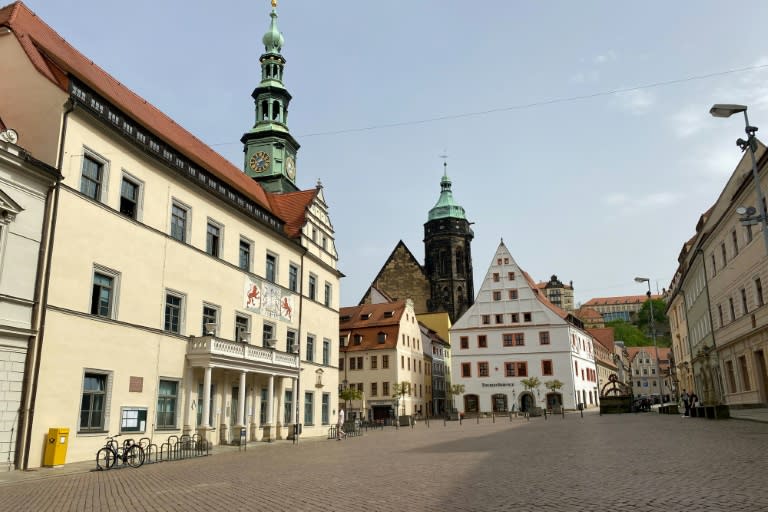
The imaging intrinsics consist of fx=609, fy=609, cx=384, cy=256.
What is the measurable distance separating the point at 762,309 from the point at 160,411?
88.6 ft

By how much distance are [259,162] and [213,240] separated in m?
18.5

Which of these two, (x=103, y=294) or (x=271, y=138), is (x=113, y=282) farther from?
(x=271, y=138)

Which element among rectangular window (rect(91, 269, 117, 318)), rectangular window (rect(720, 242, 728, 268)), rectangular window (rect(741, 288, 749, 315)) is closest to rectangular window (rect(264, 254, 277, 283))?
rectangular window (rect(91, 269, 117, 318))

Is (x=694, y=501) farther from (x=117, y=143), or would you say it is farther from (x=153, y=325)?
(x=117, y=143)

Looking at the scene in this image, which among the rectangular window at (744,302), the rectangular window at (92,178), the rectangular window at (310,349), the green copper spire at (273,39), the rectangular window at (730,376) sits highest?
the green copper spire at (273,39)

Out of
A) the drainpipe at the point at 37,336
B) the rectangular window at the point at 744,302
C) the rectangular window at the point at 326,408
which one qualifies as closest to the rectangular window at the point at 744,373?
the rectangular window at the point at 744,302

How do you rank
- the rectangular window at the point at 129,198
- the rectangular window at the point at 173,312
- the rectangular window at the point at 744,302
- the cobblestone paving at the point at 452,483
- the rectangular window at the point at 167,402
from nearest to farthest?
1. the cobblestone paving at the point at 452,483
2. the rectangular window at the point at 129,198
3. the rectangular window at the point at 167,402
4. the rectangular window at the point at 173,312
5. the rectangular window at the point at 744,302

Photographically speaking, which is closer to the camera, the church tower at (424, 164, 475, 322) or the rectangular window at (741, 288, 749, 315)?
the rectangular window at (741, 288, 749, 315)

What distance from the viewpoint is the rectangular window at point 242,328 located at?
1144 inches

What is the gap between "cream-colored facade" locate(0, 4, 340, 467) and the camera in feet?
64.8

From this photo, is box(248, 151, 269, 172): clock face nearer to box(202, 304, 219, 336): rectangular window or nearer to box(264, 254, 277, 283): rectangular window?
box(264, 254, 277, 283): rectangular window

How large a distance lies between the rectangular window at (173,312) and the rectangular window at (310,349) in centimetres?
1249

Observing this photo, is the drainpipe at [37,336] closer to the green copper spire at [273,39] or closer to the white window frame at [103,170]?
the white window frame at [103,170]

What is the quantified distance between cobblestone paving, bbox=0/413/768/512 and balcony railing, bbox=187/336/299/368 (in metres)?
6.73
